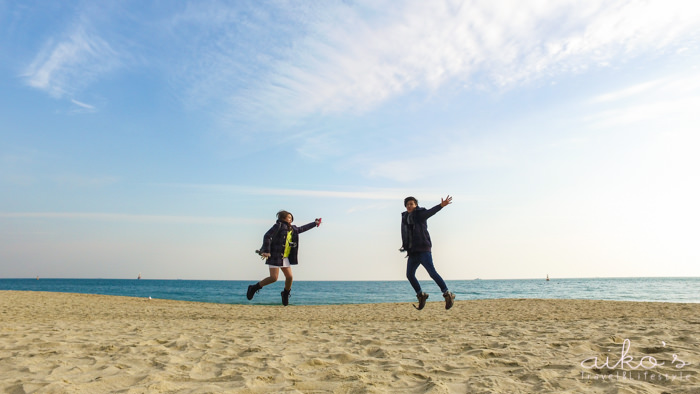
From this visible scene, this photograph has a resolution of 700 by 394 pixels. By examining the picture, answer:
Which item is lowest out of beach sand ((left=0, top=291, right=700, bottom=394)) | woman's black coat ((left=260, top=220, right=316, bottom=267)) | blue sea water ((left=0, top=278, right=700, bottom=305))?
blue sea water ((left=0, top=278, right=700, bottom=305))

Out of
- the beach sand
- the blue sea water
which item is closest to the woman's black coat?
the beach sand

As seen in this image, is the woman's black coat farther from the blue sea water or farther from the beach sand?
the blue sea water

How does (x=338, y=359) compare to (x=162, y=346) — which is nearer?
(x=338, y=359)

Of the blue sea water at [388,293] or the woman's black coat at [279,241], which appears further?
the blue sea water at [388,293]

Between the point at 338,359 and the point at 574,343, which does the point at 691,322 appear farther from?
the point at 338,359

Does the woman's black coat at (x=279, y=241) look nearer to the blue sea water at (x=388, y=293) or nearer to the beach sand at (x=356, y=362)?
the beach sand at (x=356, y=362)

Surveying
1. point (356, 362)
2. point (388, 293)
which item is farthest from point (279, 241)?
point (388, 293)

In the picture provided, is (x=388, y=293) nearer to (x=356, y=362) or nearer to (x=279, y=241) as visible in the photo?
(x=279, y=241)

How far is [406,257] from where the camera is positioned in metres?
7.87

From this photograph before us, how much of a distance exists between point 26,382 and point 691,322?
7731mm

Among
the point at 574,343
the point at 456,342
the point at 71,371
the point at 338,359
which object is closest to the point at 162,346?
the point at 71,371

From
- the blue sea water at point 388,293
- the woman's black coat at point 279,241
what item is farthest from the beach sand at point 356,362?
the blue sea water at point 388,293

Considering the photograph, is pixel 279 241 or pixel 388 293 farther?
pixel 388 293

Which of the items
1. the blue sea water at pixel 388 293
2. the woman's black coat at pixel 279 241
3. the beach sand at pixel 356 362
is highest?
the woman's black coat at pixel 279 241
